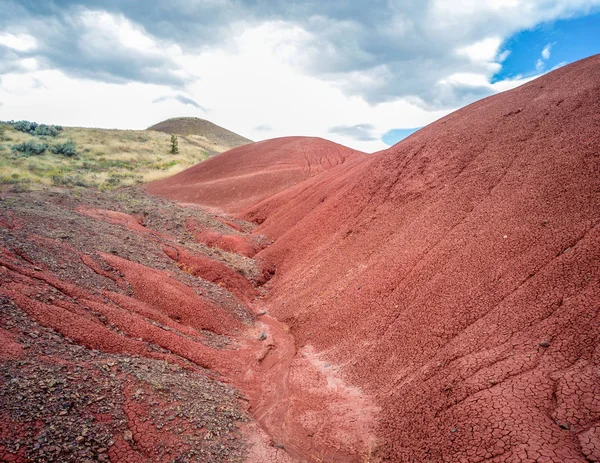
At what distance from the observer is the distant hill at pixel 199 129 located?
312 ft

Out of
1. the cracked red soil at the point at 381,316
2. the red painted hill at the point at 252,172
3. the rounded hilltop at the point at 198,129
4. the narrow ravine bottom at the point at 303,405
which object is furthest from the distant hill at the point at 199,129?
the narrow ravine bottom at the point at 303,405

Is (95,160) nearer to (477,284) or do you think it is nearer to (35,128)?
(35,128)

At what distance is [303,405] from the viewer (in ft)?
21.7

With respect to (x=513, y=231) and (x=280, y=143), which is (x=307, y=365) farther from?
(x=280, y=143)

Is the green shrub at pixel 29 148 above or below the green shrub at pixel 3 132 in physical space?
below

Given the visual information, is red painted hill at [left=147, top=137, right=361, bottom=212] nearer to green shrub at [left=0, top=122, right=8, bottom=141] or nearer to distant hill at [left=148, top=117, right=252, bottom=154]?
green shrub at [left=0, top=122, right=8, bottom=141]

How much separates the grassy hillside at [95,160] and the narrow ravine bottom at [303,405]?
18.5m

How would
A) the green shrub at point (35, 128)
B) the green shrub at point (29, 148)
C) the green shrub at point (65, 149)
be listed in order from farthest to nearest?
the green shrub at point (35, 128)
the green shrub at point (65, 149)
the green shrub at point (29, 148)

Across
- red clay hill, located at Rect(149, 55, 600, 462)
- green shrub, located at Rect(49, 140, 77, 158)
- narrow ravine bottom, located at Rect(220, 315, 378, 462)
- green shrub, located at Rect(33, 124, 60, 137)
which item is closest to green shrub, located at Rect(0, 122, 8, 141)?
green shrub, located at Rect(33, 124, 60, 137)

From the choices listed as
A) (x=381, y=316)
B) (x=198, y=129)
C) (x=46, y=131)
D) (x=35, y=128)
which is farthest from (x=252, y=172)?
(x=198, y=129)

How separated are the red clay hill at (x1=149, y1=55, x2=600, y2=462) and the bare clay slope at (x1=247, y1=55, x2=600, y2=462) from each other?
3 centimetres

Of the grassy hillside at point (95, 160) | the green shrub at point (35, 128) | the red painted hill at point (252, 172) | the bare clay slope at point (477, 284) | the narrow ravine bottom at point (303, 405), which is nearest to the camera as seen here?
the bare clay slope at point (477, 284)

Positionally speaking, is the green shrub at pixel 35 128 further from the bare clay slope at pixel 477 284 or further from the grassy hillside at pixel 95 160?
the bare clay slope at pixel 477 284

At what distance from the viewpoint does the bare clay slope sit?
455 centimetres
